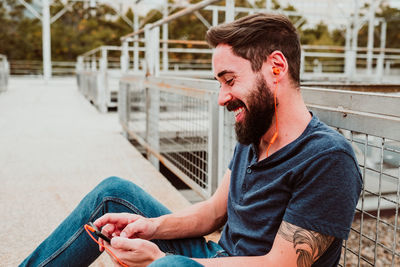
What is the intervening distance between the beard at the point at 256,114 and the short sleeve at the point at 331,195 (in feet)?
0.70

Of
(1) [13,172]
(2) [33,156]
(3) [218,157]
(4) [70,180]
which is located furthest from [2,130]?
(3) [218,157]

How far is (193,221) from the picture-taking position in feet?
5.06

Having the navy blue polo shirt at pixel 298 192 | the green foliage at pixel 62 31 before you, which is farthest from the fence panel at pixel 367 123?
the green foliage at pixel 62 31

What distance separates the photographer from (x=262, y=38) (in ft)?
3.98

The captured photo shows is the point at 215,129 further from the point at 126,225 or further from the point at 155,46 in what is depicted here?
the point at 155,46

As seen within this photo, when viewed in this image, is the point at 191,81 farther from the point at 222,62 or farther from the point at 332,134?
the point at 332,134

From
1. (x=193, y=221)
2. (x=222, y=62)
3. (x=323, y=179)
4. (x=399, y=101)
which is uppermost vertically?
(x=222, y=62)

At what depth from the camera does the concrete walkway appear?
253cm

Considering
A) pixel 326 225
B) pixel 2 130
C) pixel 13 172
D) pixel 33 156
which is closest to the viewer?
pixel 326 225

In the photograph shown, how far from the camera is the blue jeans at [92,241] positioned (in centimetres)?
147

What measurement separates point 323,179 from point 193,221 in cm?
60

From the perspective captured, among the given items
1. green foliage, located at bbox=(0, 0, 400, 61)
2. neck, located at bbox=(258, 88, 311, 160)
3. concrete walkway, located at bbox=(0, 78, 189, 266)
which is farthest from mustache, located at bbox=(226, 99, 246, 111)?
green foliage, located at bbox=(0, 0, 400, 61)

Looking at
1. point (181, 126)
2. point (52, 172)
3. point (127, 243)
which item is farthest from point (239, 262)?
point (52, 172)

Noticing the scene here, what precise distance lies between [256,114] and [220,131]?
1.14 meters
